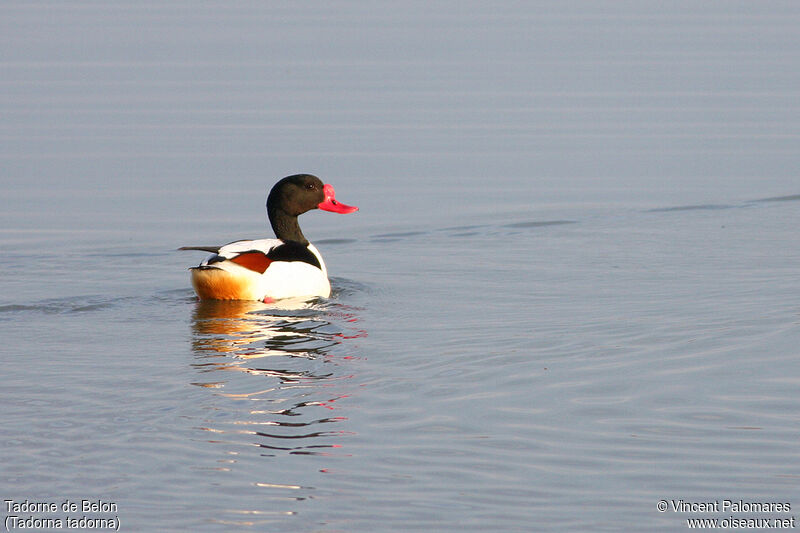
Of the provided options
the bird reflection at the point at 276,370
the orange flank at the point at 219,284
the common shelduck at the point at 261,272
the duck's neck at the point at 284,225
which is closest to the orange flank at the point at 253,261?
the common shelduck at the point at 261,272

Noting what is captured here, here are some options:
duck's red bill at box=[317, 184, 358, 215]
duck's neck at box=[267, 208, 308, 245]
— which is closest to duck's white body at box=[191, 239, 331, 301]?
duck's neck at box=[267, 208, 308, 245]

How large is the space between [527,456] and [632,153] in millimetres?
12098

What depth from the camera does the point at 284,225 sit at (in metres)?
11.5

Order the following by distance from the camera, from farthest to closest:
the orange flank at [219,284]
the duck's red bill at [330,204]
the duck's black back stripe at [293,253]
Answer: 1. the duck's red bill at [330,204]
2. the duck's black back stripe at [293,253]
3. the orange flank at [219,284]

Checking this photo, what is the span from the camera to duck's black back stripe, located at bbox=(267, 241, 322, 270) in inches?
412

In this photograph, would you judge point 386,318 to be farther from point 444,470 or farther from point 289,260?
point 444,470

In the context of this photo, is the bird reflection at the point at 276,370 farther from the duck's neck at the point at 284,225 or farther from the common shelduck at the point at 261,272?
the duck's neck at the point at 284,225

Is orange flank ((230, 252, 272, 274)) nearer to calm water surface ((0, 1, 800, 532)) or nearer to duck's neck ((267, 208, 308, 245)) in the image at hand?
calm water surface ((0, 1, 800, 532))

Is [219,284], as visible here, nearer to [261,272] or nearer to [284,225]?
[261,272]

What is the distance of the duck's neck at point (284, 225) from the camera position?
11516 millimetres

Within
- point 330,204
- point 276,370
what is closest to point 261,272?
point 330,204

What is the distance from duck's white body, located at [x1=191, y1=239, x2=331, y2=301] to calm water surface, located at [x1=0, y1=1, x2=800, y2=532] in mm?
185

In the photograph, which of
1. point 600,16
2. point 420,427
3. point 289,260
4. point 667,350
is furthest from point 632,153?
point 600,16

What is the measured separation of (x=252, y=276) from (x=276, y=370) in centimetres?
266
